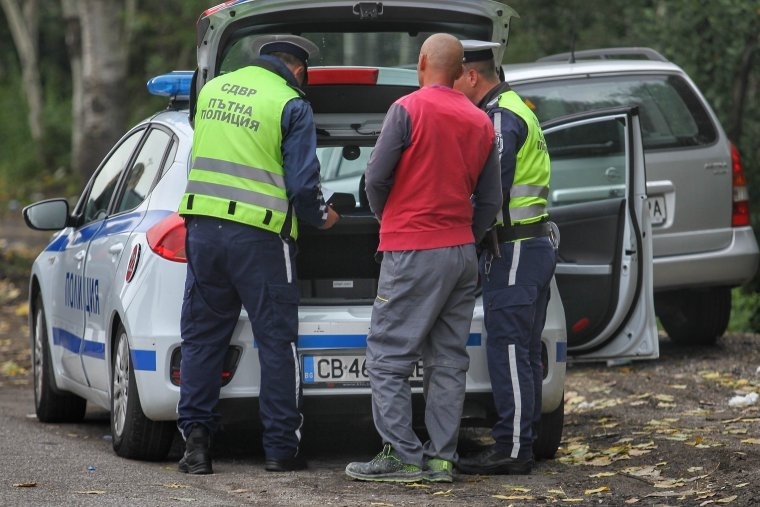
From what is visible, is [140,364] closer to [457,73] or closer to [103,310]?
[103,310]

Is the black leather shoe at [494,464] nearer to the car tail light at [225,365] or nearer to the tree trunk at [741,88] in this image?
the car tail light at [225,365]

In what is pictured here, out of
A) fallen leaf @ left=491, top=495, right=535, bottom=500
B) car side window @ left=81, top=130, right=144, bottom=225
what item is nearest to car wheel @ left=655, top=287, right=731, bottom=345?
car side window @ left=81, top=130, right=144, bottom=225

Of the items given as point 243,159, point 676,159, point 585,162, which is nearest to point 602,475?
point 243,159

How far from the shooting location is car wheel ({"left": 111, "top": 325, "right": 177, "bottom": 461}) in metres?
6.53

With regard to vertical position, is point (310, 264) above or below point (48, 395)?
above

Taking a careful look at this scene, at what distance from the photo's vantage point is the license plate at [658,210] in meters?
9.44

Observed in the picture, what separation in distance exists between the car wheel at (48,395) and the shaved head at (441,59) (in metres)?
2.99

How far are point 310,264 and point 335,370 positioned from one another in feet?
1.99

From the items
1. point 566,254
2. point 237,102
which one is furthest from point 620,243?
point 237,102

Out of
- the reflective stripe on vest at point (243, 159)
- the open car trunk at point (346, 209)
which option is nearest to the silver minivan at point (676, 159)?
the open car trunk at point (346, 209)

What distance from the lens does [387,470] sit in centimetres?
620

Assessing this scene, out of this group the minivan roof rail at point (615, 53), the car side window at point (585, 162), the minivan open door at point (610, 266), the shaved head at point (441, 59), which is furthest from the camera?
the minivan roof rail at point (615, 53)

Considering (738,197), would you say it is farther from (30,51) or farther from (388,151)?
(30,51)

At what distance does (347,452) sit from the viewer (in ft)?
23.7
